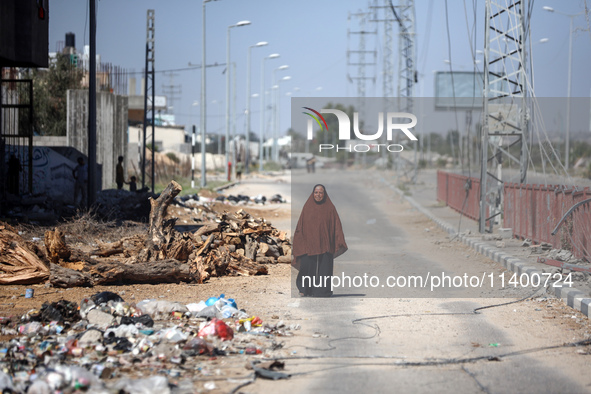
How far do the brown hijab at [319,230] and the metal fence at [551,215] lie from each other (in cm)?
359

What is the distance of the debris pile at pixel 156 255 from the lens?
9594 millimetres

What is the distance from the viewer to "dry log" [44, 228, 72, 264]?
390 inches

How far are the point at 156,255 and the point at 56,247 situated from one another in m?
1.45

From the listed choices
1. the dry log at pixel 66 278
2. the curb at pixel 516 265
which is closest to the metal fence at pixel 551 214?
the curb at pixel 516 265

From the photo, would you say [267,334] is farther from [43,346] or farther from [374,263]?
[374,263]

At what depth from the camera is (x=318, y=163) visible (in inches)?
2709

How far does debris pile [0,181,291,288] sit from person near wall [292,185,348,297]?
177cm

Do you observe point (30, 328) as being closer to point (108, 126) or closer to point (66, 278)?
point (66, 278)

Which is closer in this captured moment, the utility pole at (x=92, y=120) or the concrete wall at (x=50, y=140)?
the utility pole at (x=92, y=120)

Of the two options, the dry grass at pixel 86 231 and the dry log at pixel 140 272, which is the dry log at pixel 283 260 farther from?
the dry grass at pixel 86 231

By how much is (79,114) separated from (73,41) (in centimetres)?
2907

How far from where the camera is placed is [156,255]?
34.3ft

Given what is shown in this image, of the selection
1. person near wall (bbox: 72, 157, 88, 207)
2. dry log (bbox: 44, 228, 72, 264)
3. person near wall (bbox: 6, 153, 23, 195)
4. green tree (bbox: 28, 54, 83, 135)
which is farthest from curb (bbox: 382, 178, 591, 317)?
green tree (bbox: 28, 54, 83, 135)

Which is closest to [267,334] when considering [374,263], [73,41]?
[374,263]
